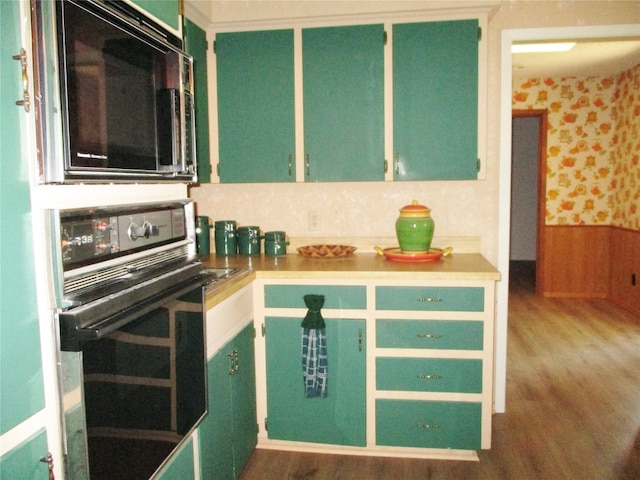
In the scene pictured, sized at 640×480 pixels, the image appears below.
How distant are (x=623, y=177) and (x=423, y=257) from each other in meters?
3.76

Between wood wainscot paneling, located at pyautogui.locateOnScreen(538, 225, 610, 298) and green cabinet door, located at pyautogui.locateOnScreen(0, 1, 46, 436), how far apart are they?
218 inches

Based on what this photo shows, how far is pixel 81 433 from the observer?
1.06 meters

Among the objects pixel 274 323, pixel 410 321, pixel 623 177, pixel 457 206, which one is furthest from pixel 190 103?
pixel 623 177

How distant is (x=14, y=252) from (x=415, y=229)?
199 cm

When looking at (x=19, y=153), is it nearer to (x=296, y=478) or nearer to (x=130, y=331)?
(x=130, y=331)

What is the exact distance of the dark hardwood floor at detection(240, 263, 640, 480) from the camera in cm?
231

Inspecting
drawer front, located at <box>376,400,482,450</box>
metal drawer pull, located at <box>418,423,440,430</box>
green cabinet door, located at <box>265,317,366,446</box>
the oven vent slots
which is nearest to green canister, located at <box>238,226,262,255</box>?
green cabinet door, located at <box>265,317,366,446</box>

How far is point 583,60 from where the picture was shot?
481 centimetres

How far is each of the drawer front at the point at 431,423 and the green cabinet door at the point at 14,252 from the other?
1.72 metres

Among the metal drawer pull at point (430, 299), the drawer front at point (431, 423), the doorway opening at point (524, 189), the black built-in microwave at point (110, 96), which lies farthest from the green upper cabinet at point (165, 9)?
the doorway opening at point (524, 189)

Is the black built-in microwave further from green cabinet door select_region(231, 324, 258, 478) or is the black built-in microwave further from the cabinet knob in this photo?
green cabinet door select_region(231, 324, 258, 478)

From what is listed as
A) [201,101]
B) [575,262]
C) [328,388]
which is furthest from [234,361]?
[575,262]

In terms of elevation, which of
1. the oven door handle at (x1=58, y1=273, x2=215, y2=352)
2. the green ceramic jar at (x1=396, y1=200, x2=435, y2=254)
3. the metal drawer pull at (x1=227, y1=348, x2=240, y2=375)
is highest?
the green ceramic jar at (x1=396, y1=200, x2=435, y2=254)

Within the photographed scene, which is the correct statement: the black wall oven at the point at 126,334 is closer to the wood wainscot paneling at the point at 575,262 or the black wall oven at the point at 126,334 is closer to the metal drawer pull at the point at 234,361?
the metal drawer pull at the point at 234,361
